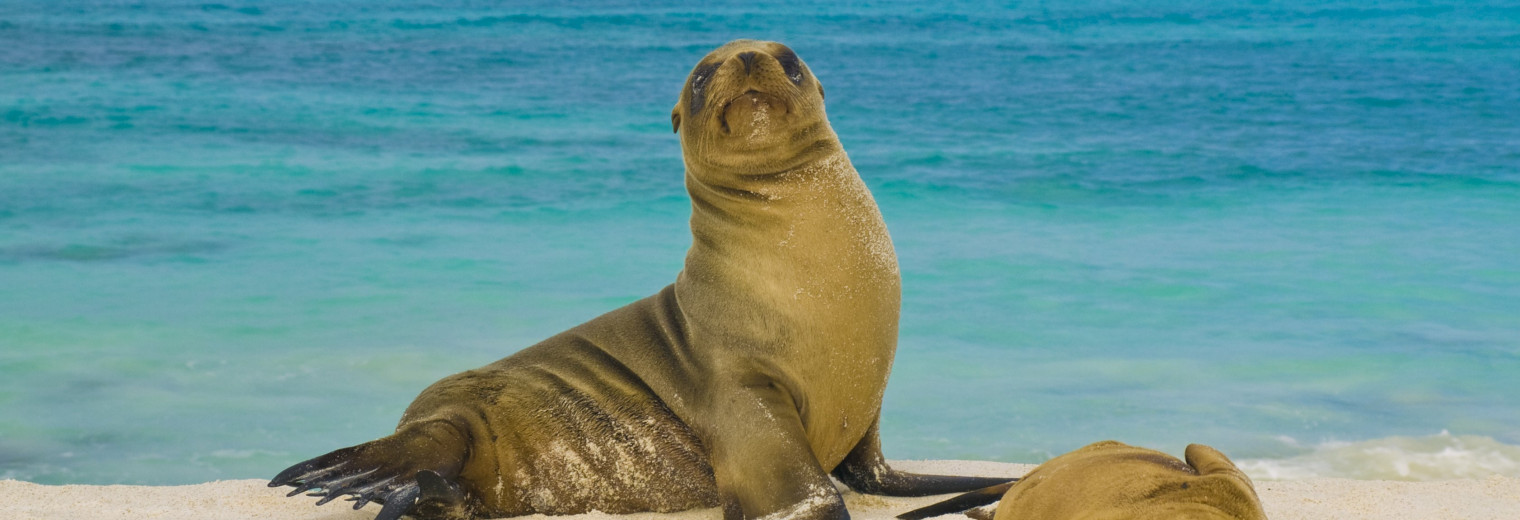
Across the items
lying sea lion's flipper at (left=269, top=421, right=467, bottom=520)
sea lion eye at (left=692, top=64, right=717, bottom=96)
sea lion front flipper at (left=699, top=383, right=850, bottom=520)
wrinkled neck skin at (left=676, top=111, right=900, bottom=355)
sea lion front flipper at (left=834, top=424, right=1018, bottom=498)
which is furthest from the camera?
sea lion front flipper at (left=834, top=424, right=1018, bottom=498)

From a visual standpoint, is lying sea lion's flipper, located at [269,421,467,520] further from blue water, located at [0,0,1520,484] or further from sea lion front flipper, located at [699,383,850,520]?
blue water, located at [0,0,1520,484]

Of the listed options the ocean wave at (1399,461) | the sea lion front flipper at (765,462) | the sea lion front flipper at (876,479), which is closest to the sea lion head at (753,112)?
the sea lion front flipper at (765,462)

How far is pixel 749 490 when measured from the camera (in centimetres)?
373

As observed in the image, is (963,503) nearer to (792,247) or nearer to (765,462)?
(765,462)

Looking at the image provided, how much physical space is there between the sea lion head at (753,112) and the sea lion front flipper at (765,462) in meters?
0.66

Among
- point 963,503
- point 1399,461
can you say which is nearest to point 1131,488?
point 963,503

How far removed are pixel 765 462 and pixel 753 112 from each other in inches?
37.4

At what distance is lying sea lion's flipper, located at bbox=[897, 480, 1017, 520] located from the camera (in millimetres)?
3971

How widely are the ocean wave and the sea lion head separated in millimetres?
2730

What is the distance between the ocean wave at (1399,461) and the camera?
5723 mm

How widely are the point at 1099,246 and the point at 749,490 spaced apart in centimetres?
975

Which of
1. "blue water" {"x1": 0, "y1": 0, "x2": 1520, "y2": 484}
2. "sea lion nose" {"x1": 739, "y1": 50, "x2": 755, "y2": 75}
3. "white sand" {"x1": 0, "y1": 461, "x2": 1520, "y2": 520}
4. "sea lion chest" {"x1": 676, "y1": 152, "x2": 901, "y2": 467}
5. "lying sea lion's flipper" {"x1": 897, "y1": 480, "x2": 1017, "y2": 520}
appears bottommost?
"blue water" {"x1": 0, "y1": 0, "x2": 1520, "y2": 484}

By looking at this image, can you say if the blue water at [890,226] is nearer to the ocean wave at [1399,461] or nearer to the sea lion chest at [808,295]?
the ocean wave at [1399,461]

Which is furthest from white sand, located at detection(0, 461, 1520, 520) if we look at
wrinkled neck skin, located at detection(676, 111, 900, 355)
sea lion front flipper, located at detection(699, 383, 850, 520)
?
wrinkled neck skin, located at detection(676, 111, 900, 355)
